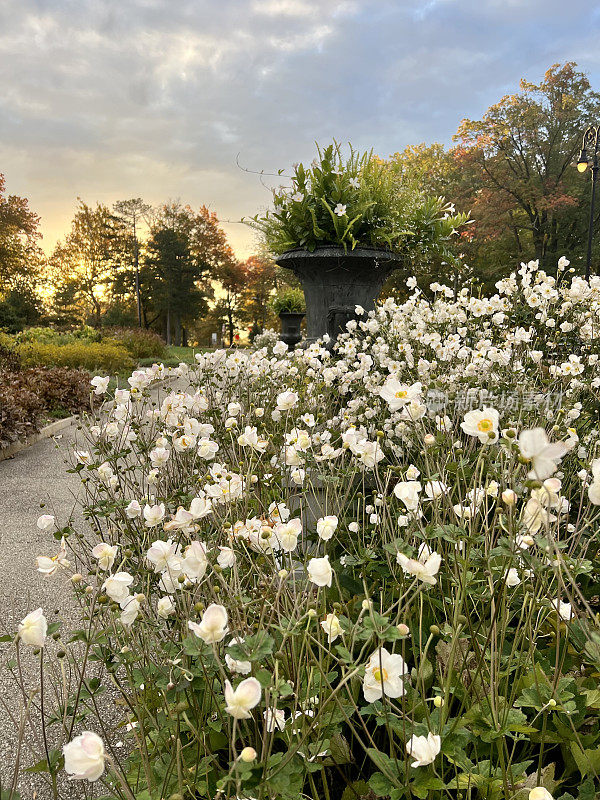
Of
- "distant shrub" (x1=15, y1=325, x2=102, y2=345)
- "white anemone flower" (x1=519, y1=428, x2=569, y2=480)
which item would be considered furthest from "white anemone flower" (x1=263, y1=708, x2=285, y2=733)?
"distant shrub" (x1=15, y1=325, x2=102, y2=345)

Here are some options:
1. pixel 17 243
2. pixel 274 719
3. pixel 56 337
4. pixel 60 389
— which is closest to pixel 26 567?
pixel 274 719

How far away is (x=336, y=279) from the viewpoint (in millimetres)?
4867

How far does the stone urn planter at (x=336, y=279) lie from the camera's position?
185 inches

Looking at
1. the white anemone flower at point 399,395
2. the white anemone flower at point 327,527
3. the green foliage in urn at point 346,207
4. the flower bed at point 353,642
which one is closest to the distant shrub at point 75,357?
the green foliage in urn at point 346,207

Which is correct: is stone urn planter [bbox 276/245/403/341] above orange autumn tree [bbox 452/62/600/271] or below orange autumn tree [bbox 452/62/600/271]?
below

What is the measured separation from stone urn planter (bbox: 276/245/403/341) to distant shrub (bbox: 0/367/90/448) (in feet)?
10.8

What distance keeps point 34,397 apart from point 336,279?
4.00 meters

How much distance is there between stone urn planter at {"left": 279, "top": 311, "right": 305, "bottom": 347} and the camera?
12.0m

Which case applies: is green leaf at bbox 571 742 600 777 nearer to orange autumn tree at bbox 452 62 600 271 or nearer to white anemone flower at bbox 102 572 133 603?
white anemone flower at bbox 102 572 133 603

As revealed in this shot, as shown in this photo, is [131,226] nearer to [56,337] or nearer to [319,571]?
[56,337]

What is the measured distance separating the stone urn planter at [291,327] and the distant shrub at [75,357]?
367 cm

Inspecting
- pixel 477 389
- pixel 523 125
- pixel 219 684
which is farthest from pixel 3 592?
pixel 523 125

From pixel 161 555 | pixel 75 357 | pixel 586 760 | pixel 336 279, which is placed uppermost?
pixel 336 279

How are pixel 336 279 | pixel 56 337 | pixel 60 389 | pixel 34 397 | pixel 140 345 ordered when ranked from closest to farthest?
1. pixel 336 279
2. pixel 34 397
3. pixel 60 389
4. pixel 56 337
5. pixel 140 345
